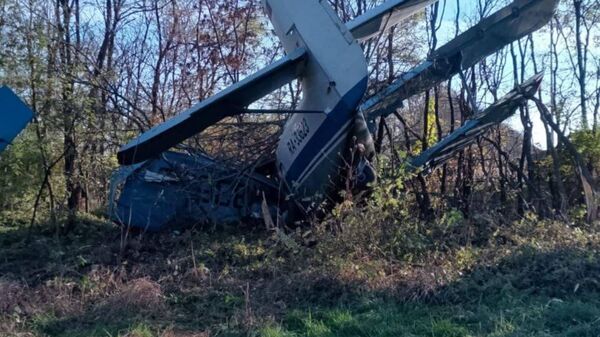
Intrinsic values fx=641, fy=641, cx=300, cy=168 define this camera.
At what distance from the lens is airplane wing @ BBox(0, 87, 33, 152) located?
7238 millimetres

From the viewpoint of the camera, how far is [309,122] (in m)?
9.38

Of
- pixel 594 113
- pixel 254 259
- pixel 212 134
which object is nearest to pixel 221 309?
pixel 254 259

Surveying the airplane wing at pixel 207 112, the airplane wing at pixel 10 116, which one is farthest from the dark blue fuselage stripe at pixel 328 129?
the airplane wing at pixel 10 116

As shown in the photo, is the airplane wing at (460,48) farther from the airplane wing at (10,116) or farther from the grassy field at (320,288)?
the airplane wing at (10,116)

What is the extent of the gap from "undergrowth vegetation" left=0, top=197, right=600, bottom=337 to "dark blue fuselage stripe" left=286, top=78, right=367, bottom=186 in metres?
1.10

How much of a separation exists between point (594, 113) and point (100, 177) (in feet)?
37.9

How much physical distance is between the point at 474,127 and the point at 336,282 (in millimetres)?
4387

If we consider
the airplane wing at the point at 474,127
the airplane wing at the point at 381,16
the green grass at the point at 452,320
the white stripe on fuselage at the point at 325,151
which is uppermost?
the airplane wing at the point at 381,16

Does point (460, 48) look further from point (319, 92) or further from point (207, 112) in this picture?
point (207, 112)

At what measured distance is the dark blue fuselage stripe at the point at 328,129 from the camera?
8.35m

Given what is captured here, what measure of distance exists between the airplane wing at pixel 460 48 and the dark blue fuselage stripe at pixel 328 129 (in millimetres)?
1205

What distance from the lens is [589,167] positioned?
1312 cm

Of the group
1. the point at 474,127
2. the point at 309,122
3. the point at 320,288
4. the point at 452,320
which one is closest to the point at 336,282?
the point at 320,288

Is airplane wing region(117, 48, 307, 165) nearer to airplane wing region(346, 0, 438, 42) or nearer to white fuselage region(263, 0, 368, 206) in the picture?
white fuselage region(263, 0, 368, 206)
